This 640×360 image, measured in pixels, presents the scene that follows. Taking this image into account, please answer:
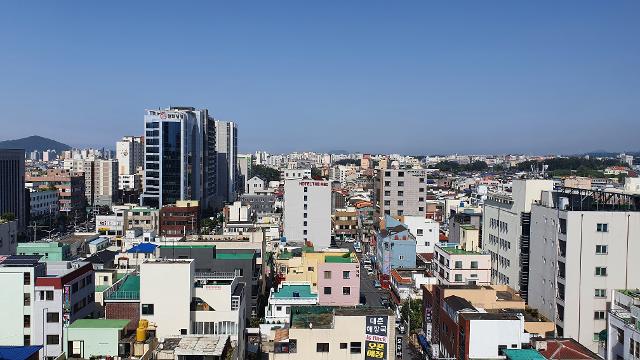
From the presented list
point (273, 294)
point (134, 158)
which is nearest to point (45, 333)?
point (273, 294)

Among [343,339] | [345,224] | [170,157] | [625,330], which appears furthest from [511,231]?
[170,157]

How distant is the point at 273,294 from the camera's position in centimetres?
2230

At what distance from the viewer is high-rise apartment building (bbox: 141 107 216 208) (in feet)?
180

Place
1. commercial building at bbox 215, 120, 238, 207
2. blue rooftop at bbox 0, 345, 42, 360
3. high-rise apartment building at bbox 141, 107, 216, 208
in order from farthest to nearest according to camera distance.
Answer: commercial building at bbox 215, 120, 238, 207, high-rise apartment building at bbox 141, 107, 216, 208, blue rooftop at bbox 0, 345, 42, 360

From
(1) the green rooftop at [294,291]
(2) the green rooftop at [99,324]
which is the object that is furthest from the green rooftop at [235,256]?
(2) the green rooftop at [99,324]

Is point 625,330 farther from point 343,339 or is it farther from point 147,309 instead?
point 147,309

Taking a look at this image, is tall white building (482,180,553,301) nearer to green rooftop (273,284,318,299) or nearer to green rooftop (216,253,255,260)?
green rooftop (273,284,318,299)

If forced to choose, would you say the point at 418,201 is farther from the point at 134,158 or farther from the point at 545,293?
the point at 134,158

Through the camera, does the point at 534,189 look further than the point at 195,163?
No

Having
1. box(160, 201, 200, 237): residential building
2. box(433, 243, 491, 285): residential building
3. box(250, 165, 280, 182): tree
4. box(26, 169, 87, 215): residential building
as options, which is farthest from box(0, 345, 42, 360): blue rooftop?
box(250, 165, 280, 182): tree

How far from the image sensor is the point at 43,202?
184 ft

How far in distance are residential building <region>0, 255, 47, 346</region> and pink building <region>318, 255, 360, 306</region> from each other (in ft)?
33.0

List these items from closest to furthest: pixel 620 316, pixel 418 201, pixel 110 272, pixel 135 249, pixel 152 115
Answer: pixel 620 316
pixel 110 272
pixel 135 249
pixel 418 201
pixel 152 115

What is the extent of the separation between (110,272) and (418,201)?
28.0 m
